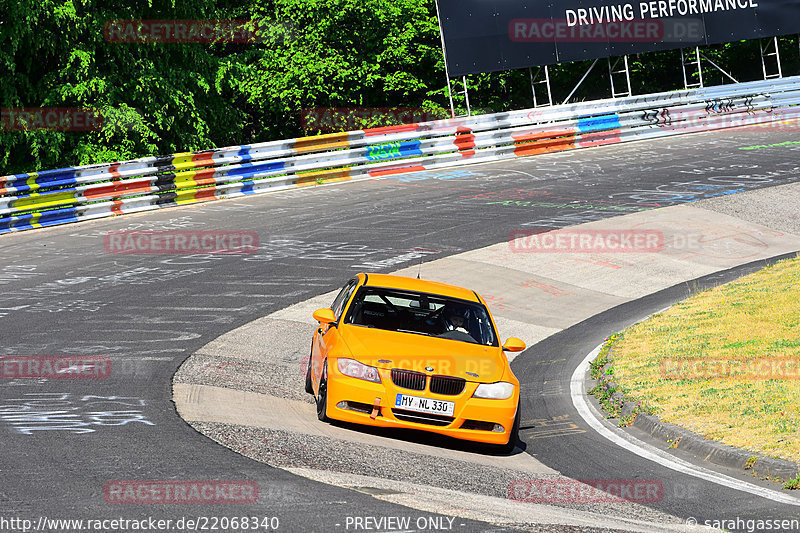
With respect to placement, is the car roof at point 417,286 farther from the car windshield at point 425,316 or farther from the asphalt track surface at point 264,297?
the asphalt track surface at point 264,297

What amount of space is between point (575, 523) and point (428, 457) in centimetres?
210

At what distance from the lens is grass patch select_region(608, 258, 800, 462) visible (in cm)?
965

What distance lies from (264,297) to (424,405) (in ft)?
23.2

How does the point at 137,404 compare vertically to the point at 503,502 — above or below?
above

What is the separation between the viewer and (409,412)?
916cm

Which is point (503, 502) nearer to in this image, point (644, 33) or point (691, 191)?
point (691, 191)

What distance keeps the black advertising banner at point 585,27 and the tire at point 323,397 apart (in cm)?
2216

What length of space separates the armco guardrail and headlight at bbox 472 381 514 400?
15.1m

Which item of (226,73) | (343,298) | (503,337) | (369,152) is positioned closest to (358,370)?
(343,298)

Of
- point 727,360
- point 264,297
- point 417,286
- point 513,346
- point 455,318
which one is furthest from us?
point 264,297

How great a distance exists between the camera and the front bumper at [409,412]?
9141 millimetres

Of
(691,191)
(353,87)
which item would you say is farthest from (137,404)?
(353,87)

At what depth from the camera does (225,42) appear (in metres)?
34.7

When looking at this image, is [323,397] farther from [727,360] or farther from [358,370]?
[727,360]
